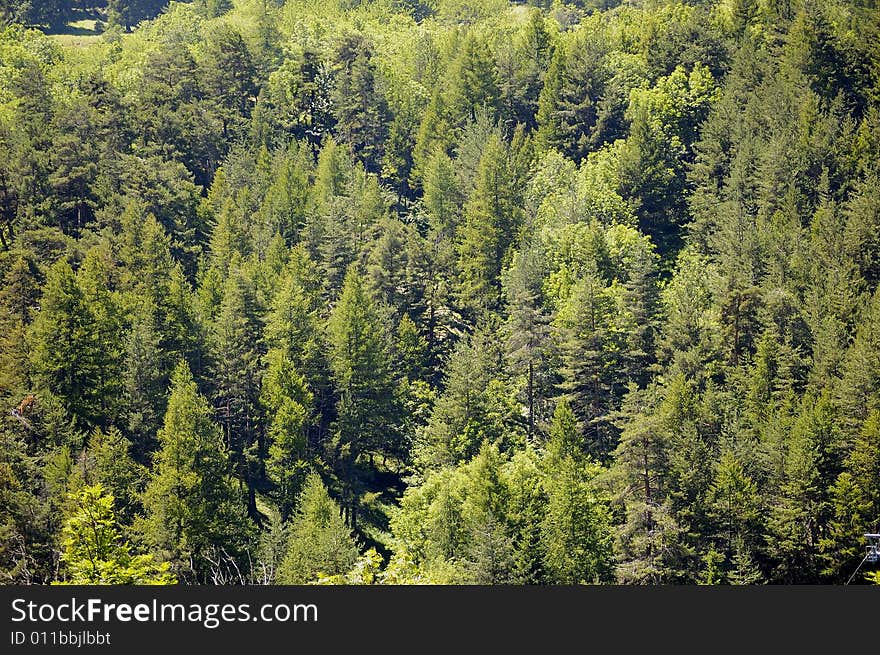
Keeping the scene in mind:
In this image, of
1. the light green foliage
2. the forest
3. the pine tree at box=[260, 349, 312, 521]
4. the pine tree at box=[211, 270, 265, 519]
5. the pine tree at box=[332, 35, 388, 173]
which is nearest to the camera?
the light green foliage

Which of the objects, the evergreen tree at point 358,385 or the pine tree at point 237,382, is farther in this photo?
the evergreen tree at point 358,385

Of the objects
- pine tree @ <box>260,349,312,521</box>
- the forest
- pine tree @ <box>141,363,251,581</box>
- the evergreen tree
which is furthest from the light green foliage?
the evergreen tree

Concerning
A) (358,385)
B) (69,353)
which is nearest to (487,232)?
(358,385)

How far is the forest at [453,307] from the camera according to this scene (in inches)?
2416

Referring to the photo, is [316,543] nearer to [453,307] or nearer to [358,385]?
[358,385]

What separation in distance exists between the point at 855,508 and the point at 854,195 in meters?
36.2

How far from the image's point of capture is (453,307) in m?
91.9

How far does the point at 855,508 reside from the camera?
201 ft

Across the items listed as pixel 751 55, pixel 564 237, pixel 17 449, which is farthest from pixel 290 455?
pixel 751 55

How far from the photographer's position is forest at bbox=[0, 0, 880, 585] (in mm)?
61375

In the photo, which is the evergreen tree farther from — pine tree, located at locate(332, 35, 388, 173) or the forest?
pine tree, located at locate(332, 35, 388, 173)

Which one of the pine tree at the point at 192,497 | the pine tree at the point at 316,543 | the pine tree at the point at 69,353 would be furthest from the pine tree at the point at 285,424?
the pine tree at the point at 69,353

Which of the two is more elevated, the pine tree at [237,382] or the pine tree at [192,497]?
the pine tree at [237,382]

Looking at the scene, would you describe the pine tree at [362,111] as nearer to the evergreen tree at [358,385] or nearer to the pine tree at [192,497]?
the evergreen tree at [358,385]
